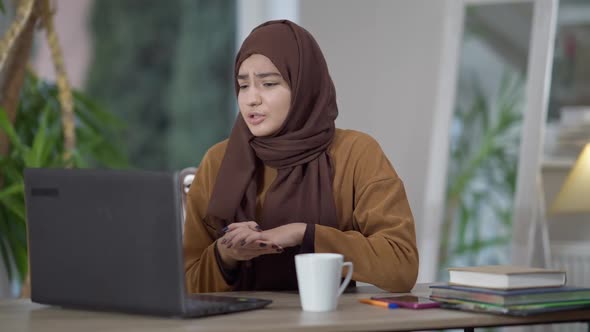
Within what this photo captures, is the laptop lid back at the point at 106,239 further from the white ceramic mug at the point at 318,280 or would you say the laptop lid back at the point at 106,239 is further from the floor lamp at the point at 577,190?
the floor lamp at the point at 577,190

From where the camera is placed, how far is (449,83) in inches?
129

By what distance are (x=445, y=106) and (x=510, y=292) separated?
1.96 meters

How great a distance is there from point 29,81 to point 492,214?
168cm

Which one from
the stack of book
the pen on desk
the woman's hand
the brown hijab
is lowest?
the pen on desk

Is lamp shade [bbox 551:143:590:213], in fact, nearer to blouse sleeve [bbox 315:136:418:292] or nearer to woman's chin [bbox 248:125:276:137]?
blouse sleeve [bbox 315:136:418:292]

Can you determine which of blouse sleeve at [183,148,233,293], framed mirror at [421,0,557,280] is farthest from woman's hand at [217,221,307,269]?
framed mirror at [421,0,557,280]

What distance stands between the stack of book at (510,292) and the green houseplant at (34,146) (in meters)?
1.57

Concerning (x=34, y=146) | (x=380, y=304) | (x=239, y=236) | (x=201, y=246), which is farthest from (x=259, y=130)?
(x=34, y=146)

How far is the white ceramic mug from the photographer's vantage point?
4.56ft

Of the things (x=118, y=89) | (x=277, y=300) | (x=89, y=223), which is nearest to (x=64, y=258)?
(x=89, y=223)

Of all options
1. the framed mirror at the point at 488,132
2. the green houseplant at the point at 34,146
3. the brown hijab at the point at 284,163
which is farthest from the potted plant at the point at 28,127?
the framed mirror at the point at 488,132

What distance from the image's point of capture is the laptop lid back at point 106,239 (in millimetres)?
1271

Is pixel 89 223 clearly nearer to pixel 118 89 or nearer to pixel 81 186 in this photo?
pixel 81 186

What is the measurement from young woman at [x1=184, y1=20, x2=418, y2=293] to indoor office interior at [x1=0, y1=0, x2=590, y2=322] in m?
0.97
